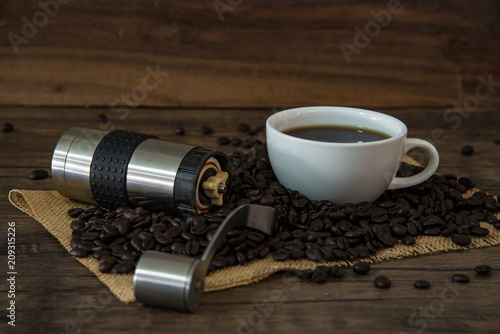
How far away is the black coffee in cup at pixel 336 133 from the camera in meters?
1.25

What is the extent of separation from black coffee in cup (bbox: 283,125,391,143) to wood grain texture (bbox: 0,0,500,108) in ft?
3.14

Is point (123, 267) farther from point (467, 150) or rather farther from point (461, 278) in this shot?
point (467, 150)

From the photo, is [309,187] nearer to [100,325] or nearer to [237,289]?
[237,289]

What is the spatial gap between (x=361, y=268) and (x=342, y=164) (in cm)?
23

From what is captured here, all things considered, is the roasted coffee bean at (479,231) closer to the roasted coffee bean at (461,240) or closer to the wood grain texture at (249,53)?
the roasted coffee bean at (461,240)

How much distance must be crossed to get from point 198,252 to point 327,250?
0.23 metres

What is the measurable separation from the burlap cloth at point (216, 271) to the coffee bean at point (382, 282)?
0.24 feet

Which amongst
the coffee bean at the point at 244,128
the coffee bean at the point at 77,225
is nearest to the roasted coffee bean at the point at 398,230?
the coffee bean at the point at 77,225

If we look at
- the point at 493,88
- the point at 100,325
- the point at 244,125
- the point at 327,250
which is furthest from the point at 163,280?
the point at 493,88

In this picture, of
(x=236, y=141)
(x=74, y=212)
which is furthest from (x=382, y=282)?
(x=236, y=141)

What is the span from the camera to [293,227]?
3.56ft

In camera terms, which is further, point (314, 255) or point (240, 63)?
point (240, 63)

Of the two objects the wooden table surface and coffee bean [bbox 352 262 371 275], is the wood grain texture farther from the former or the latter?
coffee bean [bbox 352 262 371 275]

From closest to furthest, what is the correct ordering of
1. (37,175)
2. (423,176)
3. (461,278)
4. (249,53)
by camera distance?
(461,278), (423,176), (37,175), (249,53)
